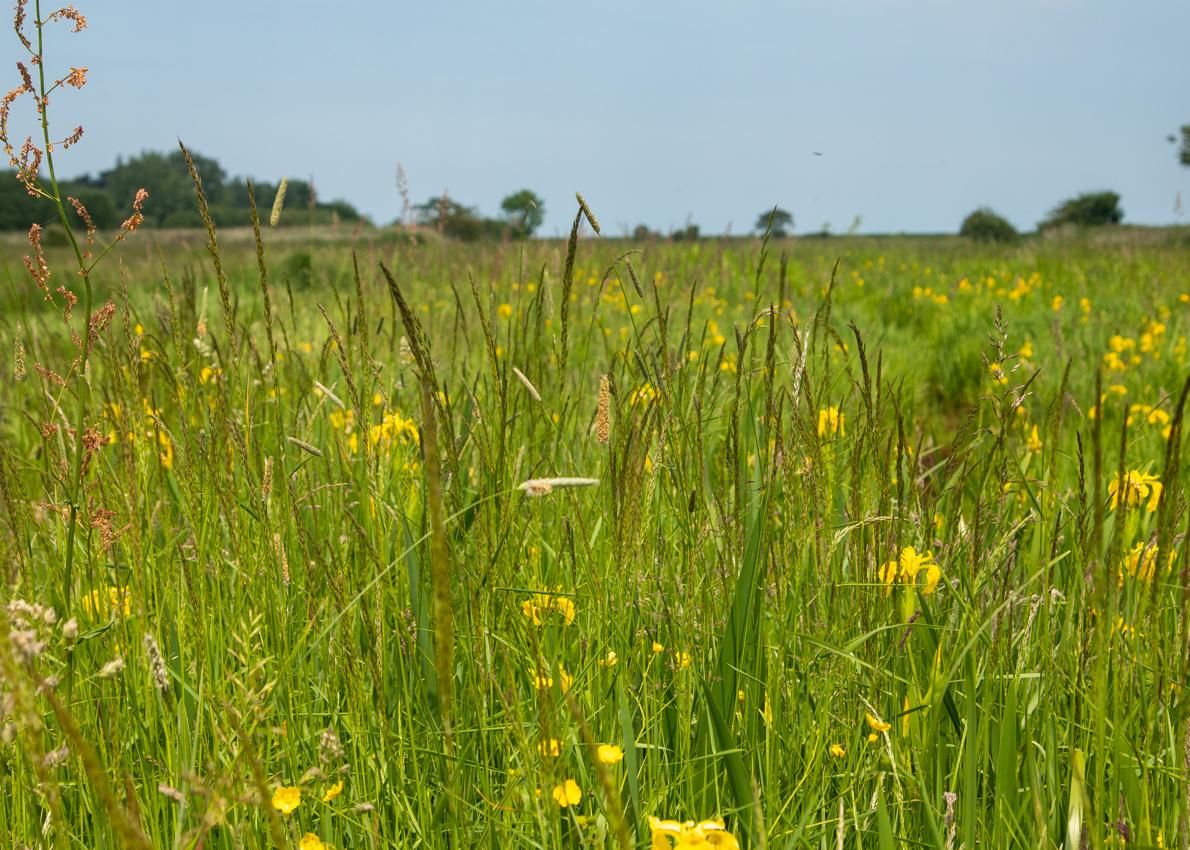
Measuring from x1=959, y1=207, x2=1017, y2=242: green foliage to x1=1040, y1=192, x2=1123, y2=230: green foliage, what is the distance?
3.74 metres

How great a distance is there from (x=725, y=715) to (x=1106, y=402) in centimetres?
418

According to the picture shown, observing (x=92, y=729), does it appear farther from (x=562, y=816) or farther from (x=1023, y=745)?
(x=1023, y=745)

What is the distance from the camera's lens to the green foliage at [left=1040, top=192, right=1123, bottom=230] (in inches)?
1239

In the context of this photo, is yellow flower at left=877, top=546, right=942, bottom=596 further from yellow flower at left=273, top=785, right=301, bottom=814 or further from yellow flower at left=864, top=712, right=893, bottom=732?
yellow flower at left=273, top=785, right=301, bottom=814

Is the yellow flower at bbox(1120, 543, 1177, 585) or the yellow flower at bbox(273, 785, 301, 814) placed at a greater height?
the yellow flower at bbox(1120, 543, 1177, 585)

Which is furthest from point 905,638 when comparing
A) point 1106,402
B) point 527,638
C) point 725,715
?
point 1106,402

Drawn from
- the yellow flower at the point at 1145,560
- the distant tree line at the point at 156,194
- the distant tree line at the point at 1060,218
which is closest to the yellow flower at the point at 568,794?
the yellow flower at the point at 1145,560

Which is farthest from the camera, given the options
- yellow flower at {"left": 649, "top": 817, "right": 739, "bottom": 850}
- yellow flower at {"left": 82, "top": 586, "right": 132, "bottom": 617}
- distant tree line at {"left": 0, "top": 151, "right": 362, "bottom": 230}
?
distant tree line at {"left": 0, "top": 151, "right": 362, "bottom": 230}

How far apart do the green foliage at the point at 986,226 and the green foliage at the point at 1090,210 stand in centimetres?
374

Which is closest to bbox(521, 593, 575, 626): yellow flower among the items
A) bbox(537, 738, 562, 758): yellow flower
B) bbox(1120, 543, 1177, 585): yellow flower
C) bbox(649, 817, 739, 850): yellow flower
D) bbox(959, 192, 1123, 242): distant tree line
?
bbox(537, 738, 562, 758): yellow flower

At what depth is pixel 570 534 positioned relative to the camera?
1523mm

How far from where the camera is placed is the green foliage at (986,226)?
24.7 m

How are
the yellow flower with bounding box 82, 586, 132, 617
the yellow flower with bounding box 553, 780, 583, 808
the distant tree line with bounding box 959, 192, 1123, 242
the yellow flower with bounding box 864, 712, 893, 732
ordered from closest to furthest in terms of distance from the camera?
1. the yellow flower with bounding box 553, 780, 583, 808
2. the yellow flower with bounding box 864, 712, 893, 732
3. the yellow flower with bounding box 82, 586, 132, 617
4. the distant tree line with bounding box 959, 192, 1123, 242

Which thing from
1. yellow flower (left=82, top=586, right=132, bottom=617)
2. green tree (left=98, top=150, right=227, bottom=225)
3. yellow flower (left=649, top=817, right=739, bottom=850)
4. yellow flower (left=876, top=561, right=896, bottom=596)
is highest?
green tree (left=98, top=150, right=227, bottom=225)
